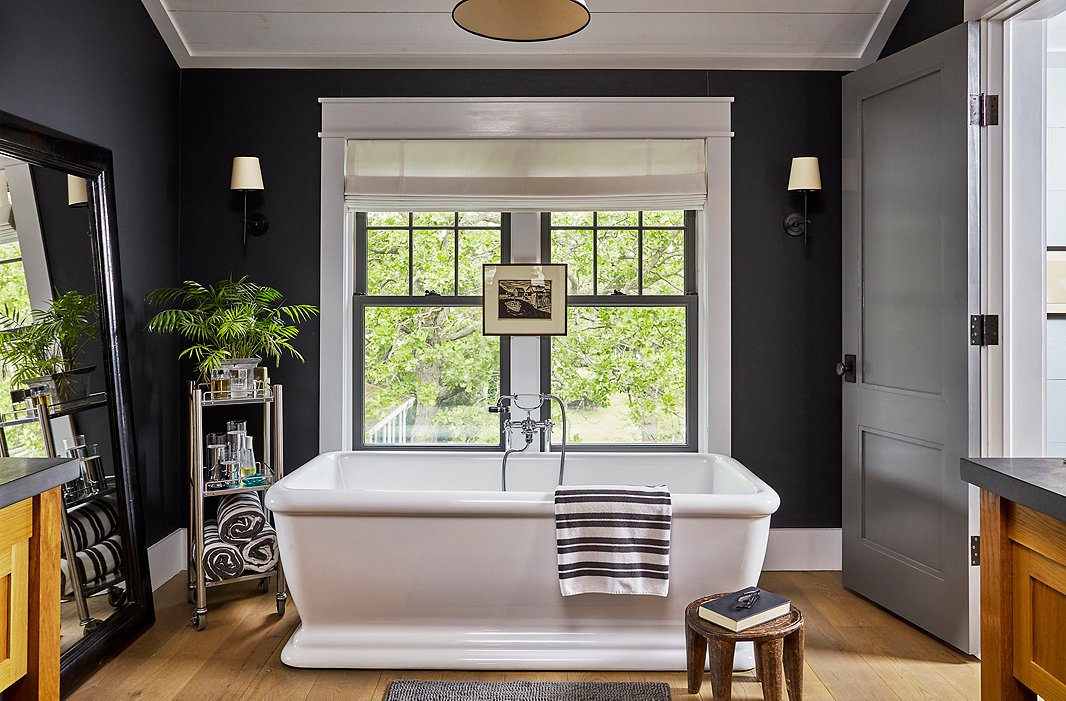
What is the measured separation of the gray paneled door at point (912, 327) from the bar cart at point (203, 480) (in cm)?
241

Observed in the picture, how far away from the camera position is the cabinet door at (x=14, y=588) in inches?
56.6

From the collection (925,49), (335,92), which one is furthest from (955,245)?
(335,92)

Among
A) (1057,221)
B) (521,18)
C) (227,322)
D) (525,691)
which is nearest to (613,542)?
(525,691)

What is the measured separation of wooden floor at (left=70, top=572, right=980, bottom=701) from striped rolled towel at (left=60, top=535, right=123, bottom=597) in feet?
0.99

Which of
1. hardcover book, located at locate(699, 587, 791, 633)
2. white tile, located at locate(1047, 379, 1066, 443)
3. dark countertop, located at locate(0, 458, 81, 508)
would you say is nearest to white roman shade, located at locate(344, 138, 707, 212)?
white tile, located at locate(1047, 379, 1066, 443)

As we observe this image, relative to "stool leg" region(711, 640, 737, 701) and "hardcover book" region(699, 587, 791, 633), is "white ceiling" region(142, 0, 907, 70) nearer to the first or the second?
"hardcover book" region(699, 587, 791, 633)

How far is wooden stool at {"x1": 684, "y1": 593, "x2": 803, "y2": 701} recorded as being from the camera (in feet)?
7.03

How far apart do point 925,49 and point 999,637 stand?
218 cm

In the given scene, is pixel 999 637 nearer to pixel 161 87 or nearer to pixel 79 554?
pixel 79 554

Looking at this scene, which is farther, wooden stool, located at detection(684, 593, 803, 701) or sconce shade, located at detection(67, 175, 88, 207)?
sconce shade, located at detection(67, 175, 88, 207)

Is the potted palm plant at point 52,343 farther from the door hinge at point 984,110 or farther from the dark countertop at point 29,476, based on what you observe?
the door hinge at point 984,110

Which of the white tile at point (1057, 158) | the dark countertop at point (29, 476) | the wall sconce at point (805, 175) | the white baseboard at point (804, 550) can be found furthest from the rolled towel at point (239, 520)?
the white tile at point (1057, 158)

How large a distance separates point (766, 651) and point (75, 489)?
232 cm

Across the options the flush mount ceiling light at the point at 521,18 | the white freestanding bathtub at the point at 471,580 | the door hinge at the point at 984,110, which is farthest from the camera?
the door hinge at the point at 984,110
